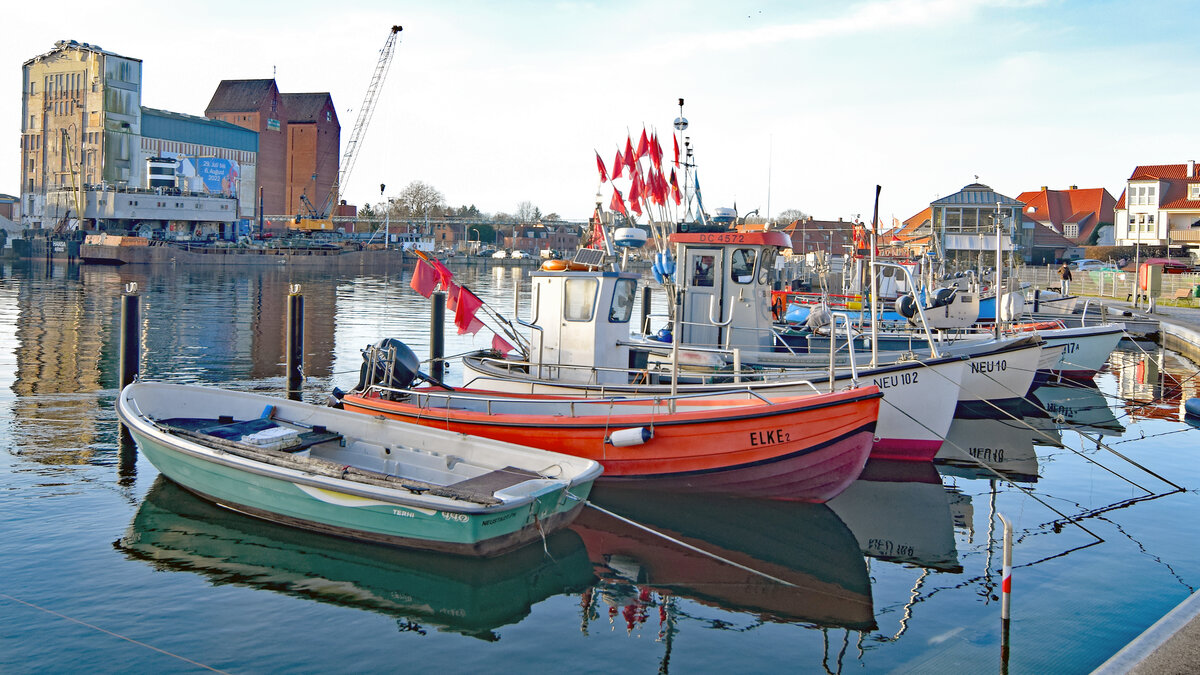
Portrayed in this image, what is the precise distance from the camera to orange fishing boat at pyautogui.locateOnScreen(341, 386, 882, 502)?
11.7m

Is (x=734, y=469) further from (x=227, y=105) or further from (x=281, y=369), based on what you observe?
(x=227, y=105)

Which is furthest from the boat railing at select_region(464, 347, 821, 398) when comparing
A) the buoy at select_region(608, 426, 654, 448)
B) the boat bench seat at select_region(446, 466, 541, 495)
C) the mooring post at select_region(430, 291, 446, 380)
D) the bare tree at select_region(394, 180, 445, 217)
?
the bare tree at select_region(394, 180, 445, 217)

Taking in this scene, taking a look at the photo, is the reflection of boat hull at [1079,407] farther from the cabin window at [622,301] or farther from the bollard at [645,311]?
the bollard at [645,311]

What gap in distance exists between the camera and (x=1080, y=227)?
308ft

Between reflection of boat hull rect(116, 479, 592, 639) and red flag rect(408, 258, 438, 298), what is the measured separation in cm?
585

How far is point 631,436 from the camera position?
1205 cm

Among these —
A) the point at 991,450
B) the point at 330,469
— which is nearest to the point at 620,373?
the point at 330,469

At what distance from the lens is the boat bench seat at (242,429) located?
40.4ft

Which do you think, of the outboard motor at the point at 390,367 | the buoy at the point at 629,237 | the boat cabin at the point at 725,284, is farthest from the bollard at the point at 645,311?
the outboard motor at the point at 390,367

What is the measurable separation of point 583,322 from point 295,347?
7207 millimetres

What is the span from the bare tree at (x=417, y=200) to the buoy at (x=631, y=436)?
158 metres

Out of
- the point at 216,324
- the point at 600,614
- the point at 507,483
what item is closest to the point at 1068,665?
the point at 600,614

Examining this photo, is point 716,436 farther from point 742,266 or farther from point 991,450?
point 991,450

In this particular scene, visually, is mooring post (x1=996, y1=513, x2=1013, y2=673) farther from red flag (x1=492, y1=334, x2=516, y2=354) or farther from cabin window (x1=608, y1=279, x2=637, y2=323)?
red flag (x1=492, y1=334, x2=516, y2=354)
